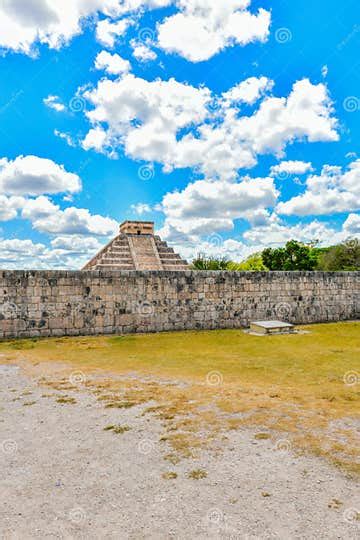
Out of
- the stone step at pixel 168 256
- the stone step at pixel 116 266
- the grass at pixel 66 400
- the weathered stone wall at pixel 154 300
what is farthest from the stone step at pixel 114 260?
the grass at pixel 66 400

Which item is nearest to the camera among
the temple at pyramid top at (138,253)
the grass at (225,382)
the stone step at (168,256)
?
the grass at (225,382)

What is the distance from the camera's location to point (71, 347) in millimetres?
9781

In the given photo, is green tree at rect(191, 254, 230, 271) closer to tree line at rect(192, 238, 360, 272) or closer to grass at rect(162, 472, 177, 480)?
tree line at rect(192, 238, 360, 272)

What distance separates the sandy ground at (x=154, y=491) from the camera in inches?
101

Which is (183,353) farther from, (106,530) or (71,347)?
(106,530)

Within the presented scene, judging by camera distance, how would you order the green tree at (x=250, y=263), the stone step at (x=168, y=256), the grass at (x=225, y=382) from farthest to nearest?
the green tree at (x=250, y=263) → the stone step at (x=168, y=256) → the grass at (x=225, y=382)

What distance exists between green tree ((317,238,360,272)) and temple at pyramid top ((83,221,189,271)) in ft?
65.4

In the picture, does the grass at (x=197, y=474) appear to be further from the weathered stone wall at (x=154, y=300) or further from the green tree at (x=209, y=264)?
the green tree at (x=209, y=264)

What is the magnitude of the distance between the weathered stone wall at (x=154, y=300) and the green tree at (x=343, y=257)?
31020mm

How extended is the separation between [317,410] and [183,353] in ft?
15.0

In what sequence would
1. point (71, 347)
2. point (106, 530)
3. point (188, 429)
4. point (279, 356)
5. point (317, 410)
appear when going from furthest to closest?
point (71, 347) < point (279, 356) < point (317, 410) < point (188, 429) < point (106, 530)

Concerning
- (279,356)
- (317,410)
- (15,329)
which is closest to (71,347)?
(15,329)

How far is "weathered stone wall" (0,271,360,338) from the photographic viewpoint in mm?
10781

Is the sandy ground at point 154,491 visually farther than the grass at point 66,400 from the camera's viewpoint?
No
